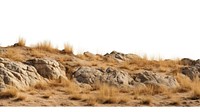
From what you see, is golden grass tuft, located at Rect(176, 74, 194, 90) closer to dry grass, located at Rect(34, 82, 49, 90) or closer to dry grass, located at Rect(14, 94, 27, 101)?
dry grass, located at Rect(34, 82, 49, 90)

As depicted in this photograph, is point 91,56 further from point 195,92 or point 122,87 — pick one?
point 195,92

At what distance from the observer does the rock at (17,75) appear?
66.3 ft

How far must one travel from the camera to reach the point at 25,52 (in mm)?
26562

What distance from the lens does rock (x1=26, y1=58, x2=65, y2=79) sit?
23094 mm

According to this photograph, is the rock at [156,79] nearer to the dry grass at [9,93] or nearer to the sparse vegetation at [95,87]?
the sparse vegetation at [95,87]

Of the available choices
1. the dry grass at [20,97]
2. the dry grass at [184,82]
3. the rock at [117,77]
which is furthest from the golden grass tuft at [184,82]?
the dry grass at [20,97]

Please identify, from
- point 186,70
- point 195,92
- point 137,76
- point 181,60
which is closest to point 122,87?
point 137,76

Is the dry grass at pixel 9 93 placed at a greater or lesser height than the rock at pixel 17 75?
lesser

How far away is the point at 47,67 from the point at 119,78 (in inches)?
145

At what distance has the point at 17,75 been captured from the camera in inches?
836

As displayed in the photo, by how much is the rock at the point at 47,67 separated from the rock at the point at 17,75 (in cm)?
56

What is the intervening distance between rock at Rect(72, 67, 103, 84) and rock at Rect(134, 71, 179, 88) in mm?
2008

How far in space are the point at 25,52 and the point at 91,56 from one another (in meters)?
4.31

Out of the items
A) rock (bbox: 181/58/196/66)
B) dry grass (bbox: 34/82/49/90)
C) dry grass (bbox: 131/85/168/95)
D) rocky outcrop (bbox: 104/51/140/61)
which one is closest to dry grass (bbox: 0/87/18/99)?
dry grass (bbox: 34/82/49/90)
